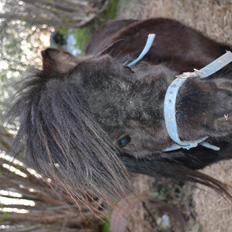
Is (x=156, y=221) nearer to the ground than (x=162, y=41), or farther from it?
nearer to the ground

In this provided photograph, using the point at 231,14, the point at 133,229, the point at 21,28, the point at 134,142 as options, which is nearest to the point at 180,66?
the point at 134,142

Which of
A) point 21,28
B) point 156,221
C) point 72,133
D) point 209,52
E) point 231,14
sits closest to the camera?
point 72,133

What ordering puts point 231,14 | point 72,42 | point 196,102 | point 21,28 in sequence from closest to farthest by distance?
point 196,102, point 231,14, point 21,28, point 72,42

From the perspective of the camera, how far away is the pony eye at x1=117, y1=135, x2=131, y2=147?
1.84m

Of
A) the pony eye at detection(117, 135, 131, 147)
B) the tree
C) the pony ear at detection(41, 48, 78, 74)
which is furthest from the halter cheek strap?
the tree

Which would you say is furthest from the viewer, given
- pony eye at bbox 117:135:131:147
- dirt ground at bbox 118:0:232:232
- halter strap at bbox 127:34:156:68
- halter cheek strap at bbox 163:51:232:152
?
dirt ground at bbox 118:0:232:232

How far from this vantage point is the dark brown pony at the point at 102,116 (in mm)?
1698

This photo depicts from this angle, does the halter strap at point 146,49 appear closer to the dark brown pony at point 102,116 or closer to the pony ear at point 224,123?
the dark brown pony at point 102,116

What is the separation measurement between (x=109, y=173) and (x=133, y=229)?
2.11 metres

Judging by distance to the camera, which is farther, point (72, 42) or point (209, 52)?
point (72, 42)

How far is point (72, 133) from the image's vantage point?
1.78 metres

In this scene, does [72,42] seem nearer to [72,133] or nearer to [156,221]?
[156,221]

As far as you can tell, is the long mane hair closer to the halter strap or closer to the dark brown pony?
the dark brown pony

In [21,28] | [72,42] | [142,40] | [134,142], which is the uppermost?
[142,40]
